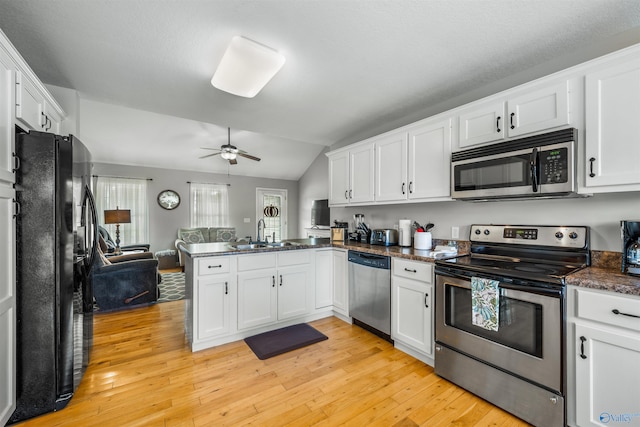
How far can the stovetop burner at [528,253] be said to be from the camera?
1724mm

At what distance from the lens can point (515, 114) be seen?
2023 millimetres

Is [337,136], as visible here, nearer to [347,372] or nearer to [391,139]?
[391,139]

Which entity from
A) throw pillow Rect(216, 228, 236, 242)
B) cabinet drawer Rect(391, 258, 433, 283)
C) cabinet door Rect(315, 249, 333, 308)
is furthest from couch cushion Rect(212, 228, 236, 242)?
cabinet drawer Rect(391, 258, 433, 283)

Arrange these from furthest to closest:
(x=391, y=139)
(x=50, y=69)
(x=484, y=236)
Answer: (x=391, y=139) < (x=484, y=236) < (x=50, y=69)

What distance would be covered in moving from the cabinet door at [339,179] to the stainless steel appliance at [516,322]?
5.79 ft

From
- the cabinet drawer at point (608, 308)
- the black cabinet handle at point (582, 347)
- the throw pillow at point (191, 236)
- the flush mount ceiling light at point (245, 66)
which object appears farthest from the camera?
the throw pillow at point (191, 236)

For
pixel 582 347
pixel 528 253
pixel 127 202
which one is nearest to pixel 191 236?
pixel 127 202

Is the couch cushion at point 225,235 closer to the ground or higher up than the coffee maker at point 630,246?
closer to the ground

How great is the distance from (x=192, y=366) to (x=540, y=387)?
8.11 feet

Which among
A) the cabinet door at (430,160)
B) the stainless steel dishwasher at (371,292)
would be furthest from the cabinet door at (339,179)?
the cabinet door at (430,160)

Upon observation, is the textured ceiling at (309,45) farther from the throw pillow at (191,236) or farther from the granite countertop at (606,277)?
the throw pillow at (191,236)

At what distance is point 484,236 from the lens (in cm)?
242

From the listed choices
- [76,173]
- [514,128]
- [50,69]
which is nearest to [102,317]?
[76,173]

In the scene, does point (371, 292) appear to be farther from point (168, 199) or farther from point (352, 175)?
point (168, 199)
